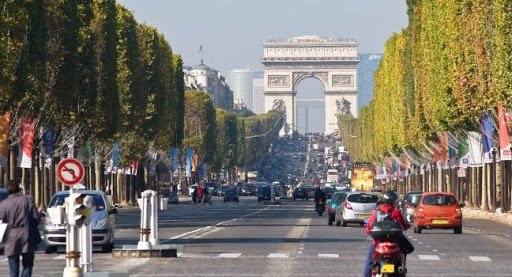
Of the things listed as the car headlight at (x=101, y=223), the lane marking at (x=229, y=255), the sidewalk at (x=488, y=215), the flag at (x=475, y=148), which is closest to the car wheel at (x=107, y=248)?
the car headlight at (x=101, y=223)

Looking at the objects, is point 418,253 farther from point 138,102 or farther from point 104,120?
point 138,102

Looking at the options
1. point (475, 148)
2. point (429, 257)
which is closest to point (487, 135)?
point (475, 148)

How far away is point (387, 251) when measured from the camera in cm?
2586

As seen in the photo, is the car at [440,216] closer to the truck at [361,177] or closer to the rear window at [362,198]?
the rear window at [362,198]

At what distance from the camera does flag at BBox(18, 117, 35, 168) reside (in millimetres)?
76438

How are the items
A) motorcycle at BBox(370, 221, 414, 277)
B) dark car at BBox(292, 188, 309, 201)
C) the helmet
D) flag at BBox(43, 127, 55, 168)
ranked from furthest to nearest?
dark car at BBox(292, 188, 309, 201) < flag at BBox(43, 127, 55, 168) < the helmet < motorcycle at BBox(370, 221, 414, 277)

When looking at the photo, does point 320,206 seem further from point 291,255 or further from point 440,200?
point 291,255

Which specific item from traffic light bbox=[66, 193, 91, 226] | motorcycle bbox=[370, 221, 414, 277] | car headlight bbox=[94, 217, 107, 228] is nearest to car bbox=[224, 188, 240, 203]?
car headlight bbox=[94, 217, 107, 228]

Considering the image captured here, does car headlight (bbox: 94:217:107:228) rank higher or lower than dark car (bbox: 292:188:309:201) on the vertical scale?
lower

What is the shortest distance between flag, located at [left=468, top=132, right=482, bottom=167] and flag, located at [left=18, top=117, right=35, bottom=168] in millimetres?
26386

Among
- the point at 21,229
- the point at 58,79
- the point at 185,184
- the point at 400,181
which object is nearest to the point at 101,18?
the point at 58,79

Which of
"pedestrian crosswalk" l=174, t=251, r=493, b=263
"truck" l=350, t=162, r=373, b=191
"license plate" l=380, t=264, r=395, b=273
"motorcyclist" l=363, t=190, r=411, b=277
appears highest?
"truck" l=350, t=162, r=373, b=191

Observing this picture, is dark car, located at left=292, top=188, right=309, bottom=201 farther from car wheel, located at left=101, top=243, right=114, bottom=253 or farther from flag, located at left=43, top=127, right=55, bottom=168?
car wheel, located at left=101, top=243, right=114, bottom=253

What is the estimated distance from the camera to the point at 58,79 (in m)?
85.1
